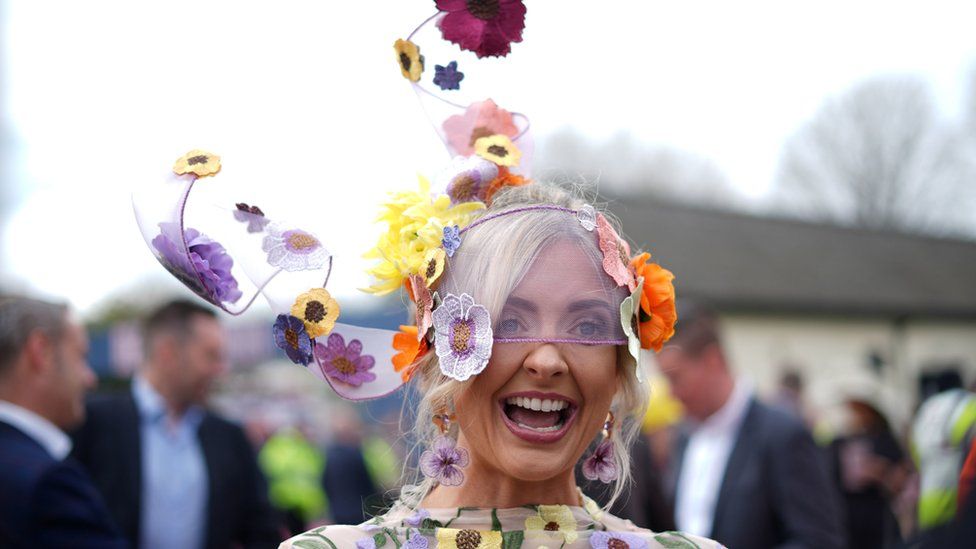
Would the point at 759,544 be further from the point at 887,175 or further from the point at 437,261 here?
the point at 887,175

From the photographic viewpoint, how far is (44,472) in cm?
344

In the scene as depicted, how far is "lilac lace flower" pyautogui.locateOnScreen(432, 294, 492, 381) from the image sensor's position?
211 centimetres

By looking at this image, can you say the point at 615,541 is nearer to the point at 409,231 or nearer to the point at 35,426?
the point at 409,231

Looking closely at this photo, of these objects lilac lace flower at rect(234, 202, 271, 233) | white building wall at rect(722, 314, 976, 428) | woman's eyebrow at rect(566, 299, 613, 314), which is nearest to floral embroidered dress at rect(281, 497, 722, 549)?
woman's eyebrow at rect(566, 299, 613, 314)

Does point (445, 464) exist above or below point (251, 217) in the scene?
below

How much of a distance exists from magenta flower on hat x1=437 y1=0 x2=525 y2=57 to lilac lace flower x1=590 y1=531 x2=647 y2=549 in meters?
1.16

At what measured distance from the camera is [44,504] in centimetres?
339

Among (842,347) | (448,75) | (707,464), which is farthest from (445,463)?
(842,347)

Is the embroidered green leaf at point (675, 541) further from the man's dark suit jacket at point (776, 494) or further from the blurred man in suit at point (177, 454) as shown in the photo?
the blurred man in suit at point (177, 454)

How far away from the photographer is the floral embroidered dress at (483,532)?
84.2 inches

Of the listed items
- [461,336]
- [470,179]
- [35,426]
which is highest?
[470,179]

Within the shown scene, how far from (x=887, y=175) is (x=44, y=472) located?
1365 inches

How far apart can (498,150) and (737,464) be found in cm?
243

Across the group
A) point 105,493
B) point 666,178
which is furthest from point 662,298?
point 666,178
